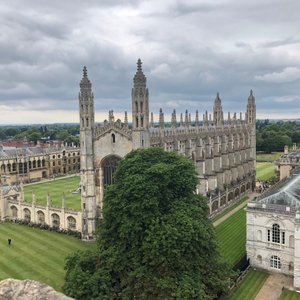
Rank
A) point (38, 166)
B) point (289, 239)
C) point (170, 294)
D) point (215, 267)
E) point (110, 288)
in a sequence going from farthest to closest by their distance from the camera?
point (38, 166) → point (289, 239) → point (215, 267) → point (110, 288) → point (170, 294)

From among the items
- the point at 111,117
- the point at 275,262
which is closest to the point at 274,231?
the point at 275,262

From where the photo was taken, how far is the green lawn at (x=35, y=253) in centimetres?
2977

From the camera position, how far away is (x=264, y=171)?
8312cm

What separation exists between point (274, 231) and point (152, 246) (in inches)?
536

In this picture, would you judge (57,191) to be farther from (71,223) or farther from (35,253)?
(35,253)

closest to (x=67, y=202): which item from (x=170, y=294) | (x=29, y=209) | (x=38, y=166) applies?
(x=29, y=209)

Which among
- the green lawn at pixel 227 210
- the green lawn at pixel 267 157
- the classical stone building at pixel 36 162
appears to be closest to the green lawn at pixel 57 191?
the classical stone building at pixel 36 162

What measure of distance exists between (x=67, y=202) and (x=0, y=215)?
10.8 m

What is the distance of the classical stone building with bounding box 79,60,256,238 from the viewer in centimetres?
3659

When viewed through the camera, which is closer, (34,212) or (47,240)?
(47,240)

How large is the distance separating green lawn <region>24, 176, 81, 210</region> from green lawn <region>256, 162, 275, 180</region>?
121 feet

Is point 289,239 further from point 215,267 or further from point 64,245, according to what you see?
point 64,245

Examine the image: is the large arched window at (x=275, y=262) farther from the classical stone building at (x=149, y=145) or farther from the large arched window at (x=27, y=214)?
the large arched window at (x=27, y=214)

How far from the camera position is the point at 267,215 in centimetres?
3069
